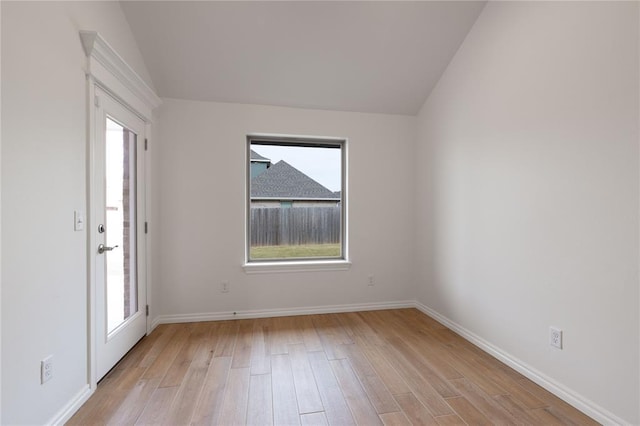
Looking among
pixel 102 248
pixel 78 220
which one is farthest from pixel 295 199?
pixel 78 220

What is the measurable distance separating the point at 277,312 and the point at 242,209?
1212 millimetres

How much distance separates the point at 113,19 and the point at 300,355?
9.67 ft

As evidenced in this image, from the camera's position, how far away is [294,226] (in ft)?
11.9

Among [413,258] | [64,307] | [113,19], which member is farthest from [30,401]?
[413,258]

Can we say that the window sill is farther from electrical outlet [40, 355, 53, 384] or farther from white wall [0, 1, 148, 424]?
electrical outlet [40, 355, 53, 384]

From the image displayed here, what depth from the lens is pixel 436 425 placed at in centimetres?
164

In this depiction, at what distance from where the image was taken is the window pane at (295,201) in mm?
3489

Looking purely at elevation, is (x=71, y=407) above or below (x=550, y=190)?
below

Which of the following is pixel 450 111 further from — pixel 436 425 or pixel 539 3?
pixel 436 425

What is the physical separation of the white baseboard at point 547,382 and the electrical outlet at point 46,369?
297 cm

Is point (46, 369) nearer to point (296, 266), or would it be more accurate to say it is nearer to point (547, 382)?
→ point (296, 266)

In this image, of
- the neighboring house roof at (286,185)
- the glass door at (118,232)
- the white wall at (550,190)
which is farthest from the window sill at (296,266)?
the white wall at (550,190)

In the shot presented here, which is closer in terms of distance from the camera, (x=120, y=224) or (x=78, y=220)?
(x=78, y=220)

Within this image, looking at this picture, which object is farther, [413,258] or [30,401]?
[413,258]
